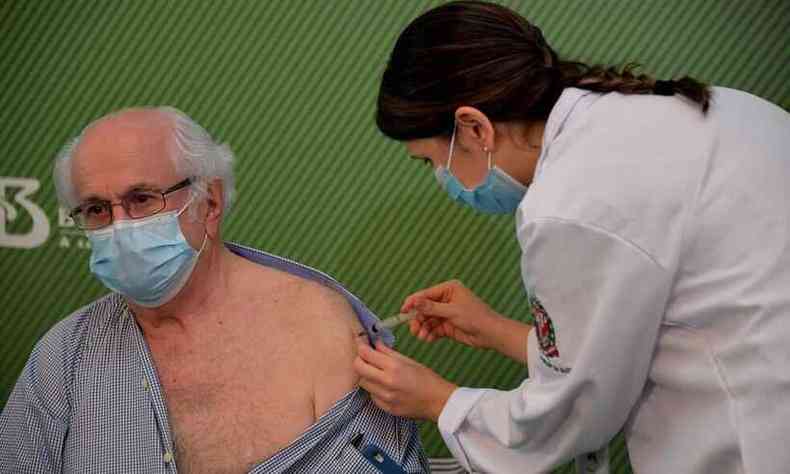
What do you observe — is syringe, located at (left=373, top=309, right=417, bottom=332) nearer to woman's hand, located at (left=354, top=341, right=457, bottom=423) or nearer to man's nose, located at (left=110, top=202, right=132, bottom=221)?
woman's hand, located at (left=354, top=341, right=457, bottom=423)

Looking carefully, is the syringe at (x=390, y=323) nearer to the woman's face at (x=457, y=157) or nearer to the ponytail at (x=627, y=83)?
the woman's face at (x=457, y=157)

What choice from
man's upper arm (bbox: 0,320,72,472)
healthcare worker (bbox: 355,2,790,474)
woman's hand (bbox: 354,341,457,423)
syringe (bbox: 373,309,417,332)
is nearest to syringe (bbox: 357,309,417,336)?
syringe (bbox: 373,309,417,332)

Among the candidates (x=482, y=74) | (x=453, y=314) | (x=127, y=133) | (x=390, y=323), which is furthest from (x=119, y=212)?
(x=482, y=74)

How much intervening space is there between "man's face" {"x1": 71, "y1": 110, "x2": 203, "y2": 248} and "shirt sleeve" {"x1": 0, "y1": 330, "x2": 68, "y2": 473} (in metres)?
0.33

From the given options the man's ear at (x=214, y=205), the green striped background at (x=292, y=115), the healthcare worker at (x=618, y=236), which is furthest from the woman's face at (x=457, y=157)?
the green striped background at (x=292, y=115)

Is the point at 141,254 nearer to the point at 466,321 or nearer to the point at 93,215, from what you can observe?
the point at 93,215

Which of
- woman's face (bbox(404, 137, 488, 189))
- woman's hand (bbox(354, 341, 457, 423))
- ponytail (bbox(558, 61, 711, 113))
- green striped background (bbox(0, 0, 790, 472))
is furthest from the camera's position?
green striped background (bbox(0, 0, 790, 472))

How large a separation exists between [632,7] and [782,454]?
1.38 m

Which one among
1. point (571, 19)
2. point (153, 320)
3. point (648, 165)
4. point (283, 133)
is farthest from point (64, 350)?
point (571, 19)

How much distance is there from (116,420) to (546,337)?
2.73 ft

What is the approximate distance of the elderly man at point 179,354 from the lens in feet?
5.73

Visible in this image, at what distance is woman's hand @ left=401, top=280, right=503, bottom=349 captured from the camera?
1.88 m

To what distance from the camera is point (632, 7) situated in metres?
2.39

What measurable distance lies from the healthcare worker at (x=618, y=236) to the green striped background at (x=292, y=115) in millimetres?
979
